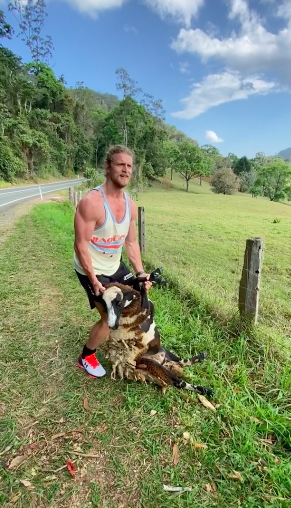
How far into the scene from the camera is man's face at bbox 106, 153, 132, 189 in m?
2.05

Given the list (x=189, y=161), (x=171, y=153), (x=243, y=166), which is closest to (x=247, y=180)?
(x=243, y=166)

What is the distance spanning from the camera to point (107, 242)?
2.15m

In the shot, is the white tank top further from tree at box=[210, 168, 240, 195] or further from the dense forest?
tree at box=[210, 168, 240, 195]

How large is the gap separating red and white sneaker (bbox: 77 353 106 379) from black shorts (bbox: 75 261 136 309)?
0.47 m

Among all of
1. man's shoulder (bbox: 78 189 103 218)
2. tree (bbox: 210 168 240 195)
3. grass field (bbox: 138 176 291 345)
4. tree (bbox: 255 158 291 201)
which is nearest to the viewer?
man's shoulder (bbox: 78 189 103 218)

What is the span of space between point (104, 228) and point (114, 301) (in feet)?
1.68

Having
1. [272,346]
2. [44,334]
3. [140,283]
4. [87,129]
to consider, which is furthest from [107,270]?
[87,129]

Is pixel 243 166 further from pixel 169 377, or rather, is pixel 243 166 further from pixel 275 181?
pixel 169 377

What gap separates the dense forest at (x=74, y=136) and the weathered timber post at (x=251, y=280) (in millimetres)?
18983

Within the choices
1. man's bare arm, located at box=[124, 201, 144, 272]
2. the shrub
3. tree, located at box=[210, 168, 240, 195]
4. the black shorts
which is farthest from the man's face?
tree, located at box=[210, 168, 240, 195]

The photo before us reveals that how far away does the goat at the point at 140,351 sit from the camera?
2.26 meters

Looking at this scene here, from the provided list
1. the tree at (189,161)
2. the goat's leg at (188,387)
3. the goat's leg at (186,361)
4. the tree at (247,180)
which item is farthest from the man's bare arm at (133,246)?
the tree at (247,180)

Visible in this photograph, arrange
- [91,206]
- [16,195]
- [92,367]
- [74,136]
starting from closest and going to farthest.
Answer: [91,206] → [92,367] → [16,195] → [74,136]

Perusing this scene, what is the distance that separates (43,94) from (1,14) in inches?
535
